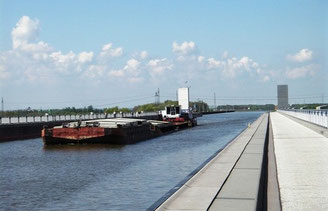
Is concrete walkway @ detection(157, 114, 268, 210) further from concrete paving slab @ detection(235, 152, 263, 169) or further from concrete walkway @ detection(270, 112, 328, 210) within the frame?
concrete walkway @ detection(270, 112, 328, 210)

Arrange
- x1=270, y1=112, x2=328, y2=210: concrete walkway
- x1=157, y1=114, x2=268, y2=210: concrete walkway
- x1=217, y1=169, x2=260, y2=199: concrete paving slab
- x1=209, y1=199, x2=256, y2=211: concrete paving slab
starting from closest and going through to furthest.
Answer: x1=209, y1=199, x2=256, y2=211: concrete paving slab
x1=157, y1=114, x2=268, y2=210: concrete walkway
x1=270, y1=112, x2=328, y2=210: concrete walkway
x1=217, y1=169, x2=260, y2=199: concrete paving slab

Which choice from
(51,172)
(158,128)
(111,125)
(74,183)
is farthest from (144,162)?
(158,128)

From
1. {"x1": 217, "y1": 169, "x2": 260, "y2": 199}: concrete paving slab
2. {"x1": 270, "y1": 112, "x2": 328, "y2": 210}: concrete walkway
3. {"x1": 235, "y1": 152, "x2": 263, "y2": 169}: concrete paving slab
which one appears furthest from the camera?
{"x1": 235, "y1": 152, "x2": 263, "y2": 169}: concrete paving slab

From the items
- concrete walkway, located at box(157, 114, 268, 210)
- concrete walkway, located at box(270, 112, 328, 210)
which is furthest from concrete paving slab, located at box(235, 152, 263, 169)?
concrete walkway, located at box(270, 112, 328, 210)

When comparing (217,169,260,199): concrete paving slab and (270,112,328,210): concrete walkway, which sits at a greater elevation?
(217,169,260,199): concrete paving slab

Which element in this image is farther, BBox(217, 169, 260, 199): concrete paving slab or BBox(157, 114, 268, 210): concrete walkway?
BBox(217, 169, 260, 199): concrete paving slab

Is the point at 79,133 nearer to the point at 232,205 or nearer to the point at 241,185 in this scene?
the point at 241,185

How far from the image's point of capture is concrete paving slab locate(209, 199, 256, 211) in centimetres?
927

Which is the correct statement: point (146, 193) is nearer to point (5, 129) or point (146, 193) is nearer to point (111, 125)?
point (111, 125)

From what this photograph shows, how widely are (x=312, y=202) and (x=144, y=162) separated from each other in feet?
48.4

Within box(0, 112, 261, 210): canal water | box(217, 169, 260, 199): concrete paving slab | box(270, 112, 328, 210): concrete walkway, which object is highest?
box(217, 169, 260, 199): concrete paving slab

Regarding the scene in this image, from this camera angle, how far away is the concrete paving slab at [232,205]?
9266mm

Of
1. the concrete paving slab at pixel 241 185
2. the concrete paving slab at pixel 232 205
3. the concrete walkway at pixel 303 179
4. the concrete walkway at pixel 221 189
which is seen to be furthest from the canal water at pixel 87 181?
the concrete walkway at pixel 303 179

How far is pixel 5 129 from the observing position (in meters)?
44.6
